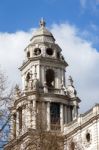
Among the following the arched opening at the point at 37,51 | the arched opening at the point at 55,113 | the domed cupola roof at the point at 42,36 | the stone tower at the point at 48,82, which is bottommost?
the arched opening at the point at 55,113

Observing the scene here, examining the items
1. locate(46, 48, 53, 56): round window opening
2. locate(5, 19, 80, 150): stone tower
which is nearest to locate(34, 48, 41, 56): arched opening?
locate(5, 19, 80, 150): stone tower

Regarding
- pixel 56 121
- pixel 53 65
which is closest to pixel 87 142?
pixel 56 121

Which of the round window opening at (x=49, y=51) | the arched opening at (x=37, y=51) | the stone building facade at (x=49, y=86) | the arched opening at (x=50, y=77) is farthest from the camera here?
the round window opening at (x=49, y=51)

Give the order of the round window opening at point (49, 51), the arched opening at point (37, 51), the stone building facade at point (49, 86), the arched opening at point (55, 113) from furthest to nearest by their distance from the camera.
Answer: the round window opening at point (49, 51) → the arched opening at point (37, 51) → the arched opening at point (55, 113) → the stone building facade at point (49, 86)

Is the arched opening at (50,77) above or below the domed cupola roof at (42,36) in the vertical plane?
below

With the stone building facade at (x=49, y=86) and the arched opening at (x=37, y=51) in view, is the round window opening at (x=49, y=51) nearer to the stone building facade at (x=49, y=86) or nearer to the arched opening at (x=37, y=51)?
the stone building facade at (x=49, y=86)

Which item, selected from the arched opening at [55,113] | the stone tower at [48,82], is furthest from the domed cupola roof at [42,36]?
the arched opening at [55,113]

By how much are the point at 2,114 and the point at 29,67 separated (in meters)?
43.8

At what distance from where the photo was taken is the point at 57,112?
74062mm

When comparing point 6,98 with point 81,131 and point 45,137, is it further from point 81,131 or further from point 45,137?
point 81,131

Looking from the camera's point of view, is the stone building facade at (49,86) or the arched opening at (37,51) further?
the arched opening at (37,51)

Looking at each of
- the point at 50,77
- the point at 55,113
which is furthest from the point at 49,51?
the point at 55,113

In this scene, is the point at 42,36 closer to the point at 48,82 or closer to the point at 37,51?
the point at 37,51

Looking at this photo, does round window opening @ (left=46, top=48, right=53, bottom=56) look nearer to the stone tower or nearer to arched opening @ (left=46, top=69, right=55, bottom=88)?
the stone tower
